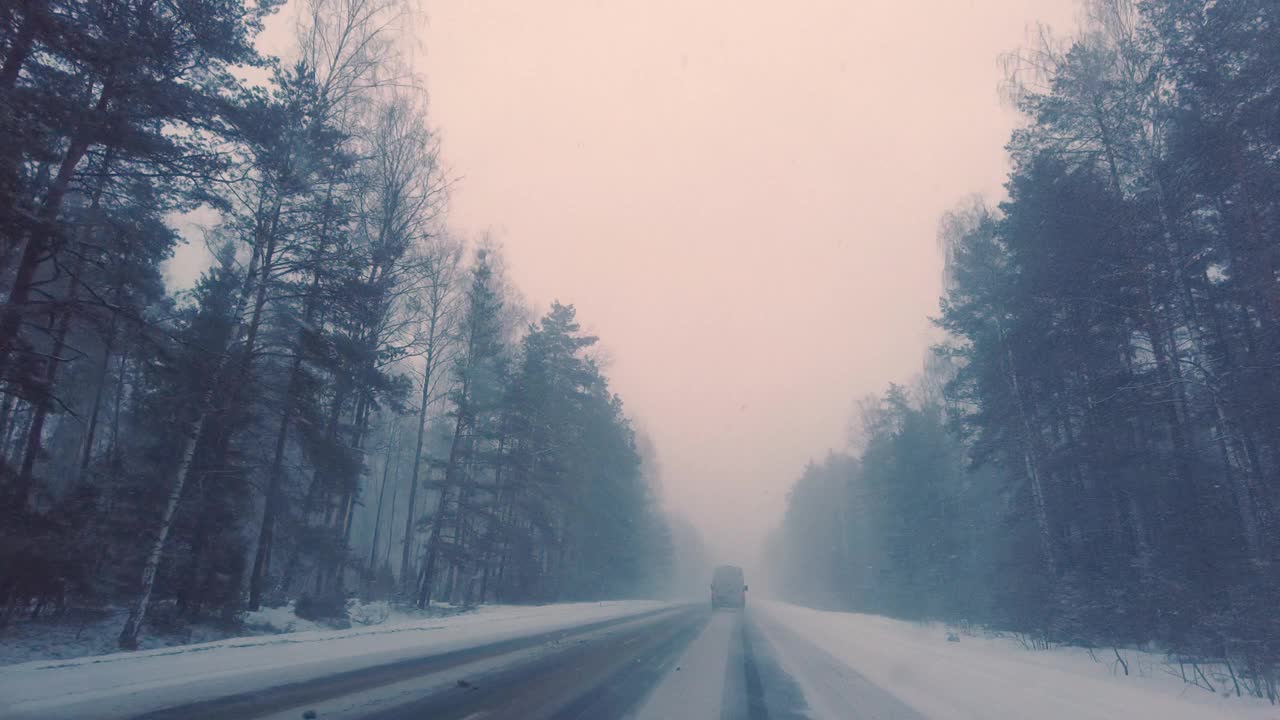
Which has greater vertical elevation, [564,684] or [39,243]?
[39,243]

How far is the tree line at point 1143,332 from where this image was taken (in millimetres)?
11883

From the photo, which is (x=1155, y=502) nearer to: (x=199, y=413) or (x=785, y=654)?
(x=785, y=654)

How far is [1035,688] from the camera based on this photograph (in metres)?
8.82

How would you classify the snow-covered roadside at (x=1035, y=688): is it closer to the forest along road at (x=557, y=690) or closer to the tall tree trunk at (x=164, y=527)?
the forest along road at (x=557, y=690)

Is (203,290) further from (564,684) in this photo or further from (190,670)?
(564,684)

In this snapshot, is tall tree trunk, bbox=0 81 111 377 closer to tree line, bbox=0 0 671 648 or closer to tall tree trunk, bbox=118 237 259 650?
tree line, bbox=0 0 671 648

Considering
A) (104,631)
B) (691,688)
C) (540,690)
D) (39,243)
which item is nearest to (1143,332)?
(691,688)

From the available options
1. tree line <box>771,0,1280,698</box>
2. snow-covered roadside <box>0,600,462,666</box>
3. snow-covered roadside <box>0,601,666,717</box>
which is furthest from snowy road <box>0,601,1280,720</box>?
tree line <box>771,0,1280,698</box>

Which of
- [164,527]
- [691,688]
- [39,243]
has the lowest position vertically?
[691,688]

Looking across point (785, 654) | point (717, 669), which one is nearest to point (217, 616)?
point (717, 669)

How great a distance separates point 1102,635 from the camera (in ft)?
48.2

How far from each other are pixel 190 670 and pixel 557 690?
17.0 ft

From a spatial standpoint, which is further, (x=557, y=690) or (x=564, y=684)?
(x=564, y=684)

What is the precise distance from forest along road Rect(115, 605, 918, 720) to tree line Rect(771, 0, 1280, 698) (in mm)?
6989
